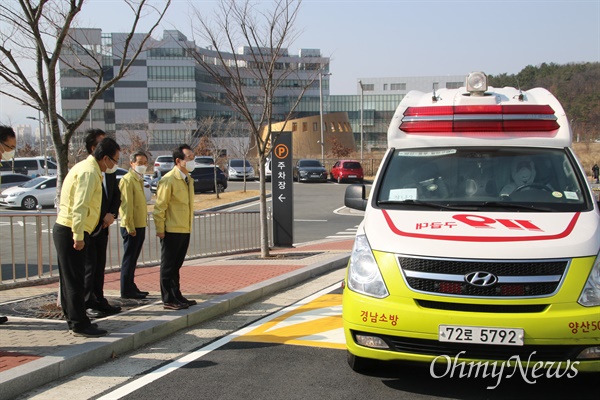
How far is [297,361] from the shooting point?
5.44 m

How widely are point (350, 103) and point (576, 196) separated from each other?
104 metres

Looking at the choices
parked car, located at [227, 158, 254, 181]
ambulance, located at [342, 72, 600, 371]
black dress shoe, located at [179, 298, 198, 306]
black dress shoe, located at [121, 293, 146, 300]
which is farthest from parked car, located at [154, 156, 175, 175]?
ambulance, located at [342, 72, 600, 371]

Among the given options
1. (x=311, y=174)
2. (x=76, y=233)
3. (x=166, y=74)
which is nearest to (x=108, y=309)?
(x=76, y=233)

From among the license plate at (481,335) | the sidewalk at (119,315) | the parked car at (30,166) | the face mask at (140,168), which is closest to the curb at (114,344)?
the sidewalk at (119,315)

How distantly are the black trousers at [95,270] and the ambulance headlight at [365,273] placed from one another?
10.2 feet

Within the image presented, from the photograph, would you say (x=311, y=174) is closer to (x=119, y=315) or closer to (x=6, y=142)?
(x=119, y=315)

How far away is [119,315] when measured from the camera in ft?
22.2

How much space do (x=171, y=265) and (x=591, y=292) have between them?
4702mm

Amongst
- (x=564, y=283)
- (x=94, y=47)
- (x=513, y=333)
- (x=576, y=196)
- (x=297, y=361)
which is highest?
(x=94, y=47)

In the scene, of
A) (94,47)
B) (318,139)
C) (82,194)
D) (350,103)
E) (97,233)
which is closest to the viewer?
(82,194)

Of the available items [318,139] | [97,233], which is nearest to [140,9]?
[97,233]

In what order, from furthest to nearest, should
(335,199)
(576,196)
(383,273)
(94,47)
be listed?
(335,199) → (94,47) → (576,196) → (383,273)

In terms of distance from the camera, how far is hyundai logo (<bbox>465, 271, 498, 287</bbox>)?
167 inches

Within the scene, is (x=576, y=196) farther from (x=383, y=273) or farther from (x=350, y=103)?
(x=350, y=103)
